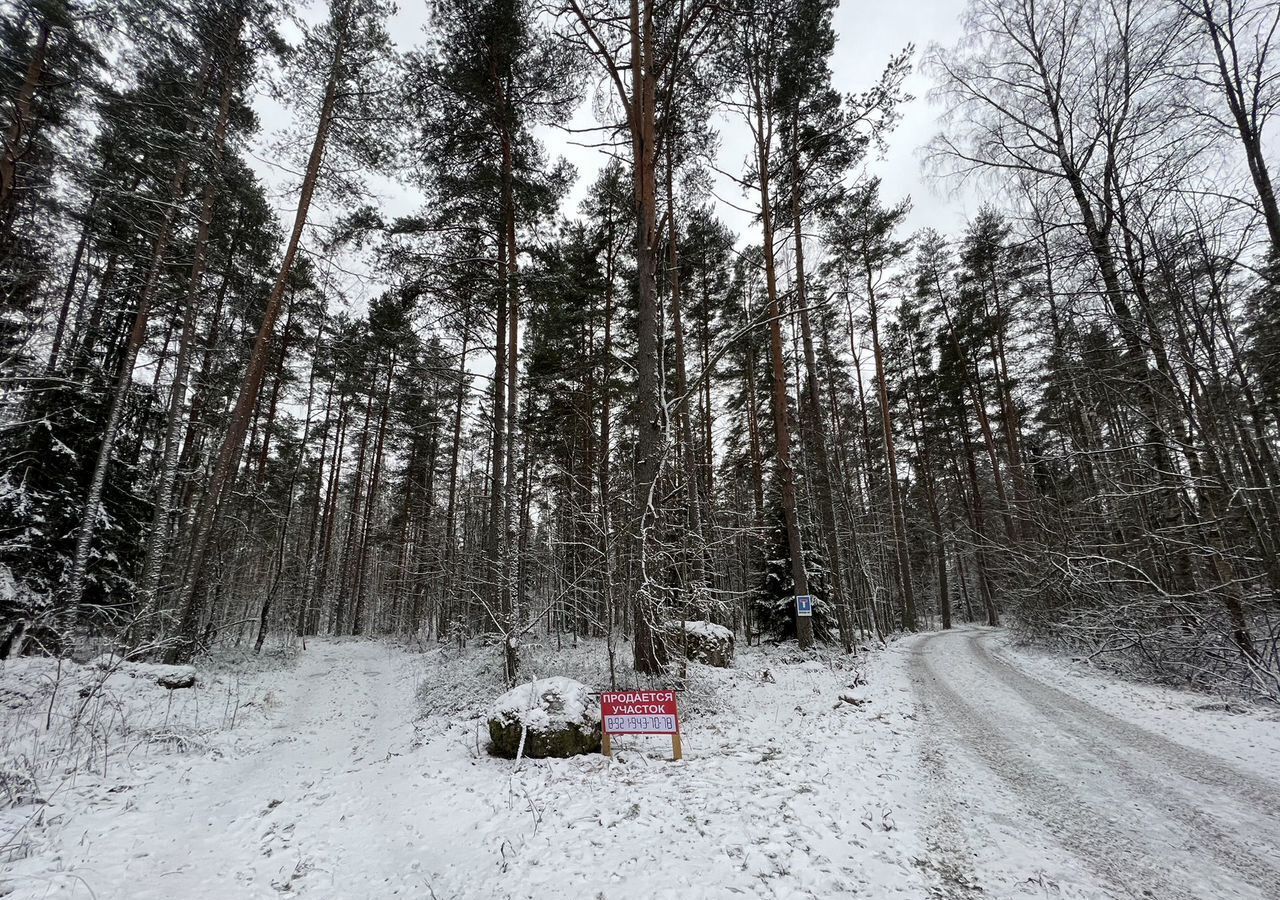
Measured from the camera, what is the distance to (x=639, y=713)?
5.14 meters

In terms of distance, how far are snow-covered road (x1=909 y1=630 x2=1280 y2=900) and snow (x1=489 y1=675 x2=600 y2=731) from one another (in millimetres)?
3529

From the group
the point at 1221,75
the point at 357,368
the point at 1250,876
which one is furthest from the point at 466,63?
the point at 1250,876

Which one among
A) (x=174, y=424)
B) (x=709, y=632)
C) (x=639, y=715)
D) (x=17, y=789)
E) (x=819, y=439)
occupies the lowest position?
(x=17, y=789)

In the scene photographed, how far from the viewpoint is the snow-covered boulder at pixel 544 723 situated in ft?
17.3

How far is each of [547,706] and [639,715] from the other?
45.2 inches

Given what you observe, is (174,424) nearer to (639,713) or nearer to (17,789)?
(17,789)

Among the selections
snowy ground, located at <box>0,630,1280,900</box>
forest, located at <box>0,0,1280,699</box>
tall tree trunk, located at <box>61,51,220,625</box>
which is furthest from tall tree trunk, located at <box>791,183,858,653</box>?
tall tree trunk, located at <box>61,51,220,625</box>

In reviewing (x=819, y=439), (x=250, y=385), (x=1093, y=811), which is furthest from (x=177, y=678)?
(x=819, y=439)

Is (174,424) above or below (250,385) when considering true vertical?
below

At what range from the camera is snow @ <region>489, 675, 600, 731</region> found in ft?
17.7

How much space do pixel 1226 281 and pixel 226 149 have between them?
17.2m

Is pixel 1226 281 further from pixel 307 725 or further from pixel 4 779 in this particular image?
pixel 307 725

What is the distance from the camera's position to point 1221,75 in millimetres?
6328

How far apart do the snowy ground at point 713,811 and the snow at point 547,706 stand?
0.43 meters
